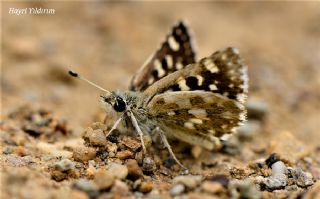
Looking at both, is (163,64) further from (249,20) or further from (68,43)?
(249,20)

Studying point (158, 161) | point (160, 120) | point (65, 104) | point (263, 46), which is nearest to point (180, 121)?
point (160, 120)

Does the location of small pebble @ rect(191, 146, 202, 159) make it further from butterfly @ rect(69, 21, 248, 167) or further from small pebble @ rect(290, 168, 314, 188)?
small pebble @ rect(290, 168, 314, 188)

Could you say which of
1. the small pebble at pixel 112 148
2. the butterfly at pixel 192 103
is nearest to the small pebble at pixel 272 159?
the butterfly at pixel 192 103

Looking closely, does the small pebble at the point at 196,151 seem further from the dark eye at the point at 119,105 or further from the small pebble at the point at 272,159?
the dark eye at the point at 119,105

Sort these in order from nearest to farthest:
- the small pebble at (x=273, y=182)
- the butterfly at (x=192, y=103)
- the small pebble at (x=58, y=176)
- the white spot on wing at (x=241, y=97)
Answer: the small pebble at (x=58, y=176) < the small pebble at (x=273, y=182) < the butterfly at (x=192, y=103) < the white spot on wing at (x=241, y=97)

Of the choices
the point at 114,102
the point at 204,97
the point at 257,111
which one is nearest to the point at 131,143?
the point at 114,102

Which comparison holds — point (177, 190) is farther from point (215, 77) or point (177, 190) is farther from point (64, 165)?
point (215, 77)
